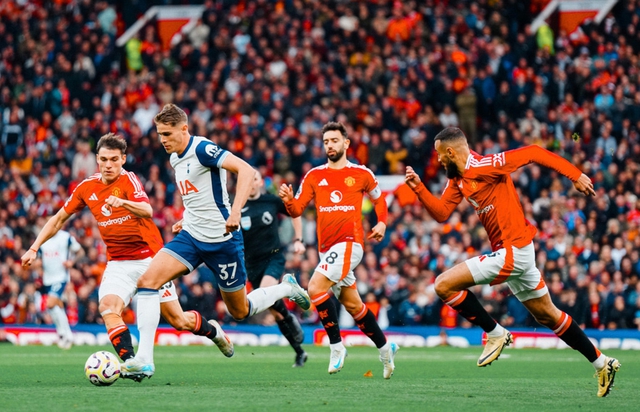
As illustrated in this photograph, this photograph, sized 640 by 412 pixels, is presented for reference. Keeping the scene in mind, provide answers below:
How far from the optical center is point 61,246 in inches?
742

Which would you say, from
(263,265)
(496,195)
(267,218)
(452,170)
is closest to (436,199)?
(452,170)

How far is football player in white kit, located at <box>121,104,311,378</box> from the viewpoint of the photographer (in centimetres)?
997

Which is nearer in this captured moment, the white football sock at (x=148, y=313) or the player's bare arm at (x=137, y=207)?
the player's bare arm at (x=137, y=207)

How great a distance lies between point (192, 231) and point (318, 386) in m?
1.89

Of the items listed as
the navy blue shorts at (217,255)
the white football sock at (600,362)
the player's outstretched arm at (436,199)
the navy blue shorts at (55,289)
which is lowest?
the white football sock at (600,362)

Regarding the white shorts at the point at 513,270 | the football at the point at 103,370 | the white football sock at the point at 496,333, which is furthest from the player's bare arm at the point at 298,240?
the football at the point at 103,370

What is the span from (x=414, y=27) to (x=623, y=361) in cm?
1232

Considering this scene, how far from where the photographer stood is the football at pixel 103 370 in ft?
31.9

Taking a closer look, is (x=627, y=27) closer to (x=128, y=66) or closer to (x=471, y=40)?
(x=471, y=40)

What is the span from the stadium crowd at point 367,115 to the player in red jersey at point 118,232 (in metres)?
9.31

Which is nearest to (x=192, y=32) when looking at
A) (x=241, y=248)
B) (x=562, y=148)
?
(x=562, y=148)

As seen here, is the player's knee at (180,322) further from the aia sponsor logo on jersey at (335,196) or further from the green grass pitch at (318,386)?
the aia sponsor logo on jersey at (335,196)

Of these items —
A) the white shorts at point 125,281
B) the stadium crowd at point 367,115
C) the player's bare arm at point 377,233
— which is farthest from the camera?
the stadium crowd at point 367,115

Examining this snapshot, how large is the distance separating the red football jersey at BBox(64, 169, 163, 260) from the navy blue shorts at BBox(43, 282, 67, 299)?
8.03 m
